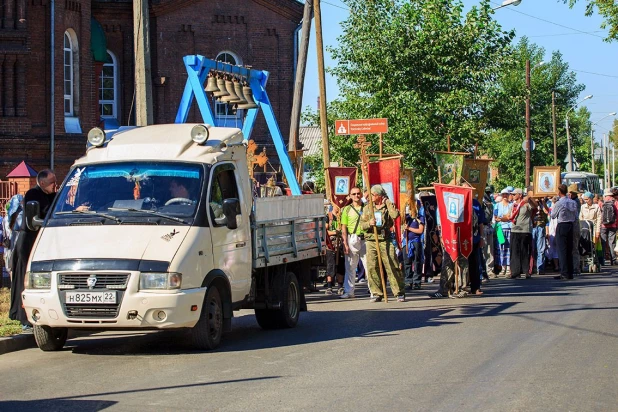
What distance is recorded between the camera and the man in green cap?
666 inches

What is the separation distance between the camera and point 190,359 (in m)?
10.6

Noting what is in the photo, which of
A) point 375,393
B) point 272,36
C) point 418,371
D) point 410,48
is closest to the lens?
point 375,393

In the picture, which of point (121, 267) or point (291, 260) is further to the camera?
point (291, 260)

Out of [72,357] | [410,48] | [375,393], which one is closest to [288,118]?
[410,48]

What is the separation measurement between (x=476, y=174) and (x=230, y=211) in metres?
10.1

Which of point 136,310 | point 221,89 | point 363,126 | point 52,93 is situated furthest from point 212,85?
point 52,93

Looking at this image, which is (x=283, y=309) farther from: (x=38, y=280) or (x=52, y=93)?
(x=52, y=93)

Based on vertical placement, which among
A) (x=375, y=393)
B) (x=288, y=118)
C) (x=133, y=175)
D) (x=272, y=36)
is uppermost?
(x=272, y=36)

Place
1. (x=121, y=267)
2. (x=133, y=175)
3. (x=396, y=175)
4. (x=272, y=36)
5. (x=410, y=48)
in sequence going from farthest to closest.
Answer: (x=272, y=36)
(x=410, y=48)
(x=396, y=175)
(x=133, y=175)
(x=121, y=267)

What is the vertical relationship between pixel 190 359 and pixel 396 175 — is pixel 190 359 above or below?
below

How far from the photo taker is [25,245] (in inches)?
491

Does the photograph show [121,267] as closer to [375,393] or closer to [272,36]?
[375,393]

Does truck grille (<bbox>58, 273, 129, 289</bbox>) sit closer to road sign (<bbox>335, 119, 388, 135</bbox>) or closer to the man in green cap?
the man in green cap

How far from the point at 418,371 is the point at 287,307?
4056 millimetres
